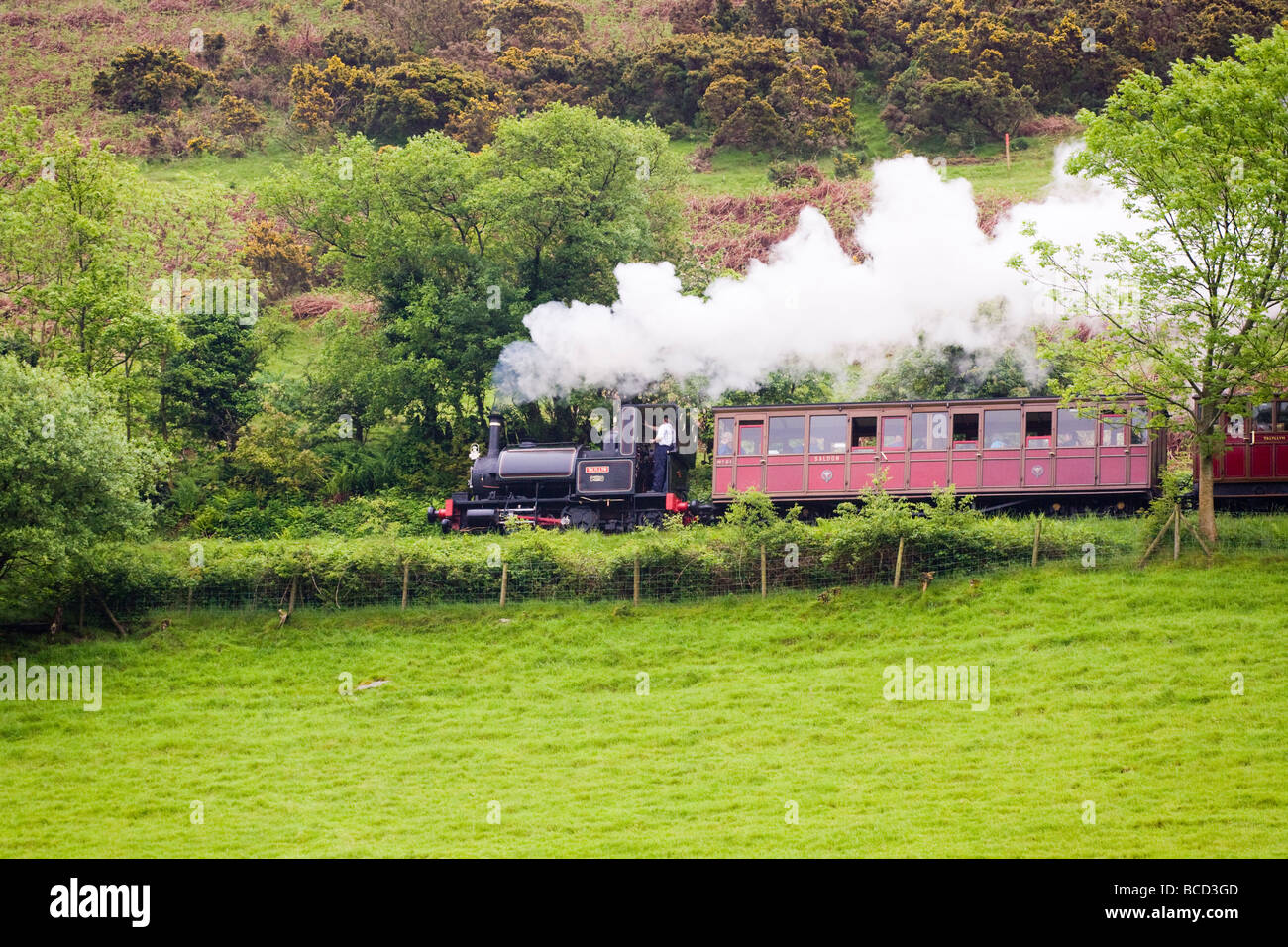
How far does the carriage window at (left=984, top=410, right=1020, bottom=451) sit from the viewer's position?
37469mm

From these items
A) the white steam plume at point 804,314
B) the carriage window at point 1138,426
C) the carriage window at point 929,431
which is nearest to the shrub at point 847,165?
the white steam plume at point 804,314

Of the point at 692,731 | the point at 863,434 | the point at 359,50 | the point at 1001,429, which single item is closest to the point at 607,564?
the point at 692,731

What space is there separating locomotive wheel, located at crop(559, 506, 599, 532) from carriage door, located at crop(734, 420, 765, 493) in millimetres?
4093

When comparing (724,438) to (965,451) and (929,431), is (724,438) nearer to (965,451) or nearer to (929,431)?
(929,431)

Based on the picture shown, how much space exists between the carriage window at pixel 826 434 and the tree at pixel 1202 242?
20.5ft

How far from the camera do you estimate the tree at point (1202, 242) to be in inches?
1292

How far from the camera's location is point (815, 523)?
3934 cm

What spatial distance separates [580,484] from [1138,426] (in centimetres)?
1429

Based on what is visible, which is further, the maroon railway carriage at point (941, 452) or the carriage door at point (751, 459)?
the carriage door at point (751, 459)

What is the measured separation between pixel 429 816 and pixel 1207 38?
61.7m

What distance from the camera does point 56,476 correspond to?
3428 cm

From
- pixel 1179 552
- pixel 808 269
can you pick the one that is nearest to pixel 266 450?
pixel 808 269

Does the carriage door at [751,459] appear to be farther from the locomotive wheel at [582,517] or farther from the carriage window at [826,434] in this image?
the locomotive wheel at [582,517]

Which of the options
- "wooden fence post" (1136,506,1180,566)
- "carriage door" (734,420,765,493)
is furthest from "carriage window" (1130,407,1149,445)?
"carriage door" (734,420,765,493)
